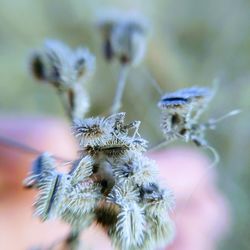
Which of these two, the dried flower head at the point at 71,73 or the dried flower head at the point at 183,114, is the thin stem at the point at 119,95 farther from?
the dried flower head at the point at 183,114

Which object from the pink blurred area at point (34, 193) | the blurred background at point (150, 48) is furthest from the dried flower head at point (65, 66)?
the blurred background at point (150, 48)

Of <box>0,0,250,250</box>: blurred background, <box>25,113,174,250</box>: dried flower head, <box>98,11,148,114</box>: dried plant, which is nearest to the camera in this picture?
<box>25,113,174,250</box>: dried flower head

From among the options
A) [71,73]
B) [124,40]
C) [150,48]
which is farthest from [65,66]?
[150,48]

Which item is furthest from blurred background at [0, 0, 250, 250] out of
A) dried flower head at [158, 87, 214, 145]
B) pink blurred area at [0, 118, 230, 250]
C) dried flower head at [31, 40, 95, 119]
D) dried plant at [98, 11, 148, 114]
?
dried flower head at [158, 87, 214, 145]

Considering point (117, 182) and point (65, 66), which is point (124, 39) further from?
point (117, 182)

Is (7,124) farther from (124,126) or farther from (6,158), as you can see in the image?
(124,126)

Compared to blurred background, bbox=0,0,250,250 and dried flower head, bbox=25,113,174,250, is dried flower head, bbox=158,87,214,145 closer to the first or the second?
dried flower head, bbox=25,113,174,250
